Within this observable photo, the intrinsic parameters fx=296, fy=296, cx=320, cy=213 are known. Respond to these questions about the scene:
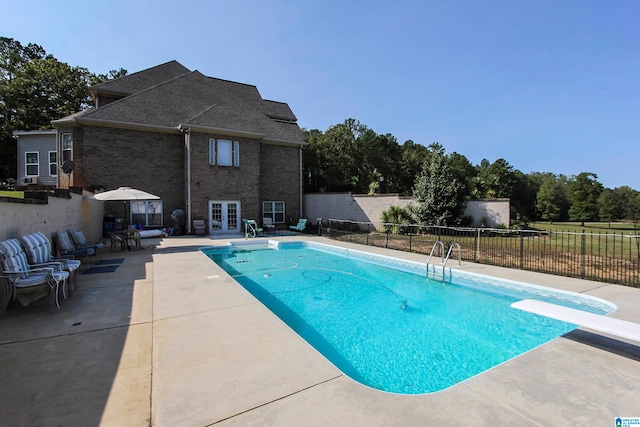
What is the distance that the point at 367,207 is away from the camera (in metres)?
19.5

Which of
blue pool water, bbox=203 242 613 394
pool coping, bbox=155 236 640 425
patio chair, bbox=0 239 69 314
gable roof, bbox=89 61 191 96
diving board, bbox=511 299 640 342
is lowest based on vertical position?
blue pool water, bbox=203 242 613 394

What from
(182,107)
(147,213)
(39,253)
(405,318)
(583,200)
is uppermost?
(182,107)

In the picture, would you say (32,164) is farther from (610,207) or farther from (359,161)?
(610,207)

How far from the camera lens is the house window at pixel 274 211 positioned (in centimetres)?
2089

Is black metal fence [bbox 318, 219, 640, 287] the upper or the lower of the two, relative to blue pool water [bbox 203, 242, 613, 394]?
upper

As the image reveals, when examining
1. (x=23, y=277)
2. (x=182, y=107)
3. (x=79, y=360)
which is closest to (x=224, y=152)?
(x=182, y=107)

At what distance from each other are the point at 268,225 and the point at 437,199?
34.9ft

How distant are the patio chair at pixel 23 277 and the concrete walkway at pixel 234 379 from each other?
1.02 ft

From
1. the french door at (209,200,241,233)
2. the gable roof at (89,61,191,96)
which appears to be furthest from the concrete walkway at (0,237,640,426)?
the gable roof at (89,61,191,96)

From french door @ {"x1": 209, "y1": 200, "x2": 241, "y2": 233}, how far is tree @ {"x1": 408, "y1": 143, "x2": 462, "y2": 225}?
1085 centimetres

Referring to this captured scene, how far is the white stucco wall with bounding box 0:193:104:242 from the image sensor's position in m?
5.77

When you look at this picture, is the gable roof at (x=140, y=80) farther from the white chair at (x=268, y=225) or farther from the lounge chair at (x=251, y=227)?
the white chair at (x=268, y=225)

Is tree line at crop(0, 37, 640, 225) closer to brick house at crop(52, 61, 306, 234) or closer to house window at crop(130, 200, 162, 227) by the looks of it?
brick house at crop(52, 61, 306, 234)

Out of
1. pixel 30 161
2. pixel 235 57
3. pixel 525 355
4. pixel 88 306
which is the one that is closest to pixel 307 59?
pixel 235 57
